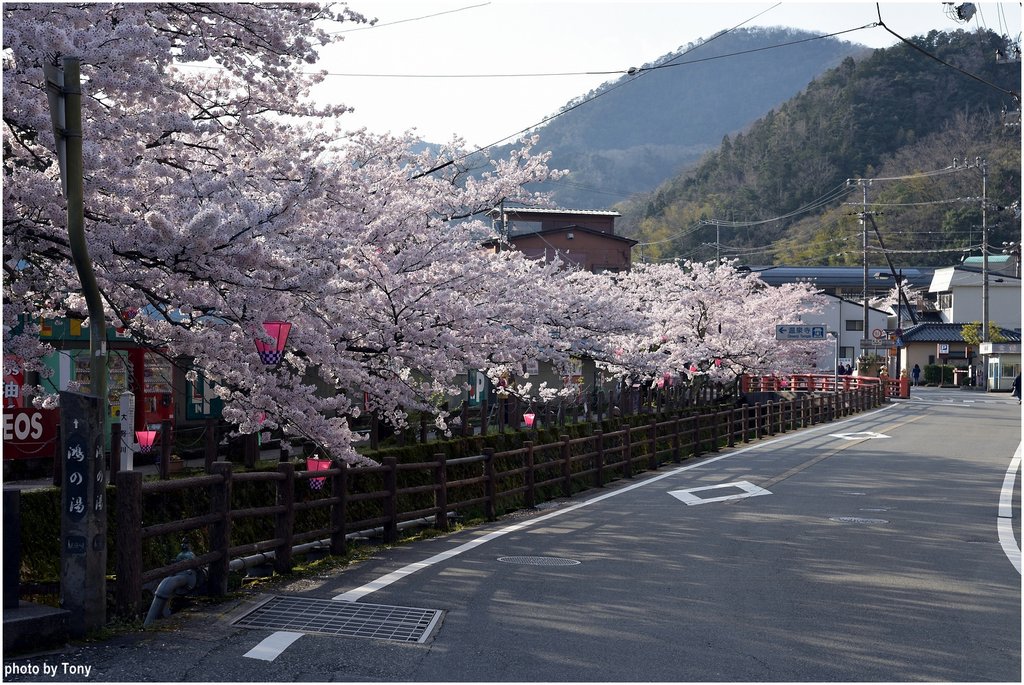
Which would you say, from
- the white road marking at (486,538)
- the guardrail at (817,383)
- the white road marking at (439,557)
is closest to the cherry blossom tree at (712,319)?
the guardrail at (817,383)

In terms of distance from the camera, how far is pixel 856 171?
9656 cm

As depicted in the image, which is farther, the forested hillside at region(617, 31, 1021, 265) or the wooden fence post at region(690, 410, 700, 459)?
the forested hillside at region(617, 31, 1021, 265)

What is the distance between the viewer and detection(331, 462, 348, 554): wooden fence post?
35.7ft

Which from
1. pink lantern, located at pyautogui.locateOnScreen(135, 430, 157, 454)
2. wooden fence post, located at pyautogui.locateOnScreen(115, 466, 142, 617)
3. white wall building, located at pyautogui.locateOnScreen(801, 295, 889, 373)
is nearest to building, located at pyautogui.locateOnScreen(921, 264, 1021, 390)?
white wall building, located at pyautogui.locateOnScreen(801, 295, 889, 373)

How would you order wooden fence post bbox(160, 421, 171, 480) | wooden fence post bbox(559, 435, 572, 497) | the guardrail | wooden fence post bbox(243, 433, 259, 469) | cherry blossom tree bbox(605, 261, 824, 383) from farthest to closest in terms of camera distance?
the guardrail < cherry blossom tree bbox(605, 261, 824, 383) < wooden fence post bbox(559, 435, 572, 497) < wooden fence post bbox(243, 433, 259, 469) < wooden fence post bbox(160, 421, 171, 480)

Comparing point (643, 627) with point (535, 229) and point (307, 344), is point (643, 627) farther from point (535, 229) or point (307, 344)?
point (535, 229)

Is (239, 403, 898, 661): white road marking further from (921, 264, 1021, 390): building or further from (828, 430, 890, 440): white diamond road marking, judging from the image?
(921, 264, 1021, 390): building

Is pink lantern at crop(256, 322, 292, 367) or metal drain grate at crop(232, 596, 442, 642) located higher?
pink lantern at crop(256, 322, 292, 367)

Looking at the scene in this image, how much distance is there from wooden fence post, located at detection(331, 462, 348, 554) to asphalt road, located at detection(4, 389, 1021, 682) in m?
0.58

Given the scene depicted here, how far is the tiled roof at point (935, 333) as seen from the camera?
244 ft

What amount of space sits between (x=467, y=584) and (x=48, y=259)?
5067mm

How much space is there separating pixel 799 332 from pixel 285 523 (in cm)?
3687

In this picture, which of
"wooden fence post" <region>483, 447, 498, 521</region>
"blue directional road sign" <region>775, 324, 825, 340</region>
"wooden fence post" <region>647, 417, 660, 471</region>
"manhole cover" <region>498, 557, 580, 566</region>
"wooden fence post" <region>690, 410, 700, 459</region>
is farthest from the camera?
"blue directional road sign" <region>775, 324, 825, 340</region>

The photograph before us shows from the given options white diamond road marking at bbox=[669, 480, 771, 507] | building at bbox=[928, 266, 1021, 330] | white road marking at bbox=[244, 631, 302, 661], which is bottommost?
white diamond road marking at bbox=[669, 480, 771, 507]
